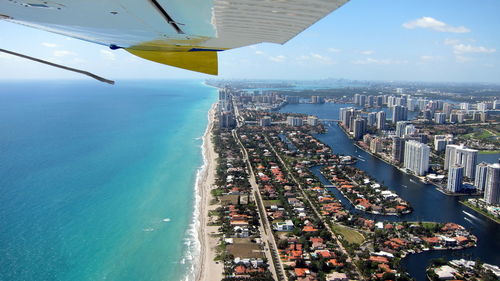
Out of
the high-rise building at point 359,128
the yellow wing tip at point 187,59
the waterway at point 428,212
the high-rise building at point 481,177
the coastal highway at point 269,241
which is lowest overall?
the waterway at point 428,212

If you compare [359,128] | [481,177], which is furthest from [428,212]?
[359,128]

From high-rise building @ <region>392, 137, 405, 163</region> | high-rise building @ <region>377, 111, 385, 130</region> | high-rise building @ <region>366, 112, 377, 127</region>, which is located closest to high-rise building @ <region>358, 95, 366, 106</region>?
high-rise building @ <region>366, 112, 377, 127</region>

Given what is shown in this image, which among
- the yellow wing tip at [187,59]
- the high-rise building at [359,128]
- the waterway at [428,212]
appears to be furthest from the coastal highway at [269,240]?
the high-rise building at [359,128]

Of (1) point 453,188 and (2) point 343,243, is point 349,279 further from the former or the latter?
(1) point 453,188

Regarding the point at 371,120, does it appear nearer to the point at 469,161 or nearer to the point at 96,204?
the point at 469,161

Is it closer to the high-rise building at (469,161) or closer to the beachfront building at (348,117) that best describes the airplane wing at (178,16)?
the high-rise building at (469,161)
